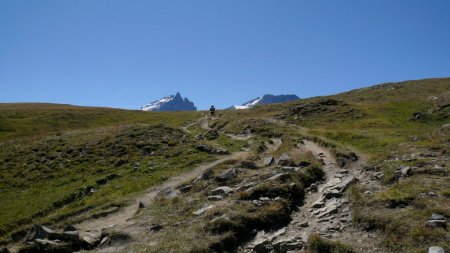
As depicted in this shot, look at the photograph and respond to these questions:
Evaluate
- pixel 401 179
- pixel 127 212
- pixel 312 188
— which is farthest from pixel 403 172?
pixel 127 212

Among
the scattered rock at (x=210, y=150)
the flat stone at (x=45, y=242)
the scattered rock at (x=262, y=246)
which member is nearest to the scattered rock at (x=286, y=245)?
the scattered rock at (x=262, y=246)

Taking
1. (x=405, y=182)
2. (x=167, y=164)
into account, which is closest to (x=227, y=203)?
(x=405, y=182)

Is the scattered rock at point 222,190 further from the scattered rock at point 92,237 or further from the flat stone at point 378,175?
the flat stone at point 378,175

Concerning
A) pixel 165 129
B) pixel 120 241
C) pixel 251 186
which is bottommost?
pixel 120 241

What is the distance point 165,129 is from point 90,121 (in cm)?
4944

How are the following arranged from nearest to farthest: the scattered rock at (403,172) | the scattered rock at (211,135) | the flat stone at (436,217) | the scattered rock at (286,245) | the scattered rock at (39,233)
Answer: the flat stone at (436,217) < the scattered rock at (286,245) < the scattered rock at (39,233) < the scattered rock at (403,172) < the scattered rock at (211,135)

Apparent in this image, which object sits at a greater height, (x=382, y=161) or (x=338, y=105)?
(x=338, y=105)

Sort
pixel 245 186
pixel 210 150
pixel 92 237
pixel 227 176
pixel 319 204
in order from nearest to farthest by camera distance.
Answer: pixel 92 237, pixel 319 204, pixel 245 186, pixel 227 176, pixel 210 150

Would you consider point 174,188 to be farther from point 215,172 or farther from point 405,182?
point 405,182

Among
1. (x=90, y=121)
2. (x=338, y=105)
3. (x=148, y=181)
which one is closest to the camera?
(x=148, y=181)

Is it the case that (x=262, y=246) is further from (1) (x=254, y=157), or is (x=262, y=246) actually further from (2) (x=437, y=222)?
(1) (x=254, y=157)

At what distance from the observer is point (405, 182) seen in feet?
64.2

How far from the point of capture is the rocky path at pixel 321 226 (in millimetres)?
14672

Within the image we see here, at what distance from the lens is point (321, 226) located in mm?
16438
